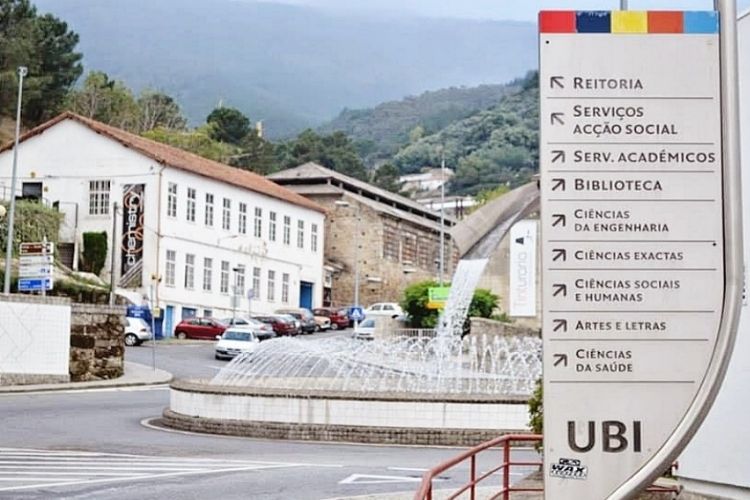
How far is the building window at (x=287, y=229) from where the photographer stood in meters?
82.4

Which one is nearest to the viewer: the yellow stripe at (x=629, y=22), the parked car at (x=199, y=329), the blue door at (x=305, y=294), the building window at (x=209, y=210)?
the yellow stripe at (x=629, y=22)

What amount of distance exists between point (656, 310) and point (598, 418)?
883 millimetres

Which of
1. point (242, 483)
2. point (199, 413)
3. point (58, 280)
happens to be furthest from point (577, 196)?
point (58, 280)

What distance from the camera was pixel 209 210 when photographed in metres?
73.7

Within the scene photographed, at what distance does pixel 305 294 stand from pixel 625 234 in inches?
3012

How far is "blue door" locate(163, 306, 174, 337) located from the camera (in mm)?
68250

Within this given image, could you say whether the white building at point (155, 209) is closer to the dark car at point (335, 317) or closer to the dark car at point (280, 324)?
the dark car at point (280, 324)

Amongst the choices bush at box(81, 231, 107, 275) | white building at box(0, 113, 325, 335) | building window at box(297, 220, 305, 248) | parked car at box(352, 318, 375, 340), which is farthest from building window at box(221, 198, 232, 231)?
parked car at box(352, 318, 375, 340)

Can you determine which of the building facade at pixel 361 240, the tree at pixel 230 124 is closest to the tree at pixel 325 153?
the tree at pixel 230 124

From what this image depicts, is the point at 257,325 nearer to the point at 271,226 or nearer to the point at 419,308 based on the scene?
the point at 419,308

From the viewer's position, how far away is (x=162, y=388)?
1665 inches

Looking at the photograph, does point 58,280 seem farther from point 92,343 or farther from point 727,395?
point 727,395

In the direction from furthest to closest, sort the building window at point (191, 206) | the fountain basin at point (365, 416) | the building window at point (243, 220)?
1. the building window at point (243, 220)
2. the building window at point (191, 206)
3. the fountain basin at point (365, 416)

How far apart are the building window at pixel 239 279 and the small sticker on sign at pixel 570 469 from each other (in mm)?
66443
